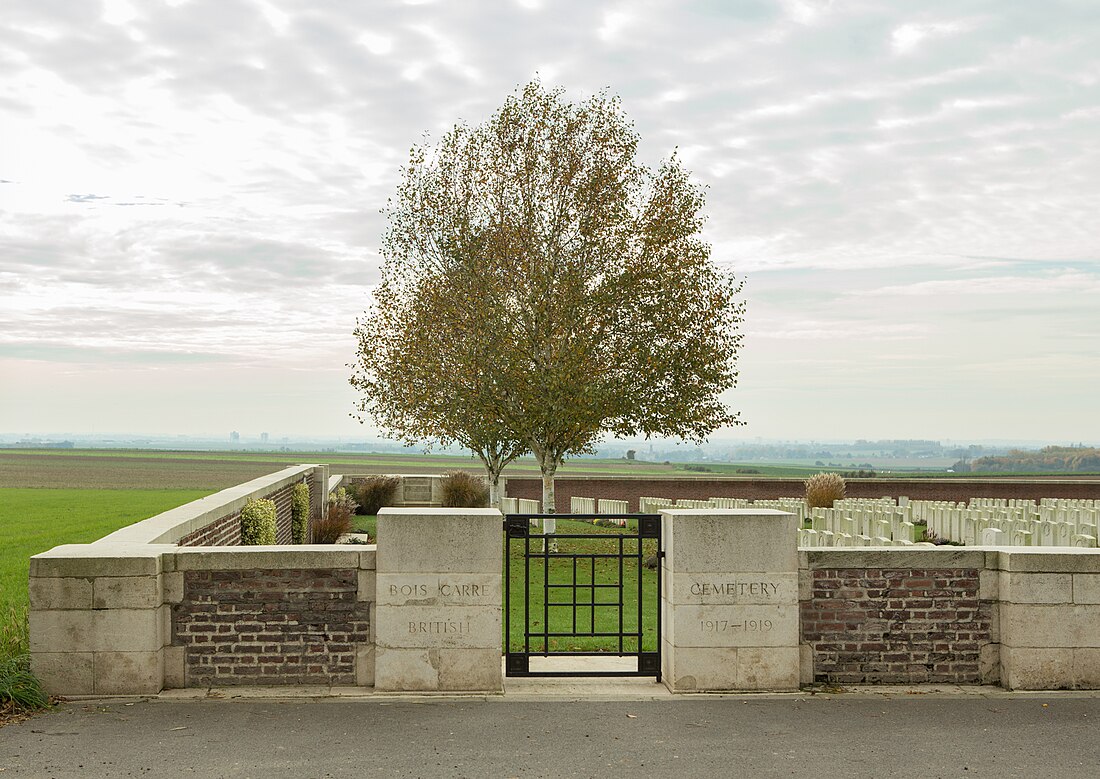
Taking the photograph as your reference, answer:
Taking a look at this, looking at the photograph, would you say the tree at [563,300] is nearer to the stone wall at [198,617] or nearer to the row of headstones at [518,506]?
the row of headstones at [518,506]

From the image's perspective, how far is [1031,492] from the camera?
39344 millimetres

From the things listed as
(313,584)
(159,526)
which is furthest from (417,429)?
(313,584)

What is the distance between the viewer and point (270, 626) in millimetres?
8102

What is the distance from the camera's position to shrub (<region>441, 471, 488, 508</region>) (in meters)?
32.7

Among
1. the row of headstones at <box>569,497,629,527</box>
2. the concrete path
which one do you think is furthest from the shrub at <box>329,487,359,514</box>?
the concrete path

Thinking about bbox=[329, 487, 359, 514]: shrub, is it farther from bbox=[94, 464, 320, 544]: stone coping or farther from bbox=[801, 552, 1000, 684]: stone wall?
bbox=[801, 552, 1000, 684]: stone wall

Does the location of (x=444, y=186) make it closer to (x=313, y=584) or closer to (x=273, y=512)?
(x=273, y=512)

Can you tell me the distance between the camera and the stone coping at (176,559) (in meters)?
7.74

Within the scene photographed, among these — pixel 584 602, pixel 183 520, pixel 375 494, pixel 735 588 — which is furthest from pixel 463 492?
pixel 735 588

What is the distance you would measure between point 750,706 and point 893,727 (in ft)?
3.66

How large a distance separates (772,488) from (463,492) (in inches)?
498

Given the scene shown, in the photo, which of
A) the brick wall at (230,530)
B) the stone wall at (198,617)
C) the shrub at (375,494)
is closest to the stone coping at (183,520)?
the brick wall at (230,530)

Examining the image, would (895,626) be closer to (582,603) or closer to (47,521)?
(582,603)

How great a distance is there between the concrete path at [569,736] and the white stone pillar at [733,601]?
0.27m
